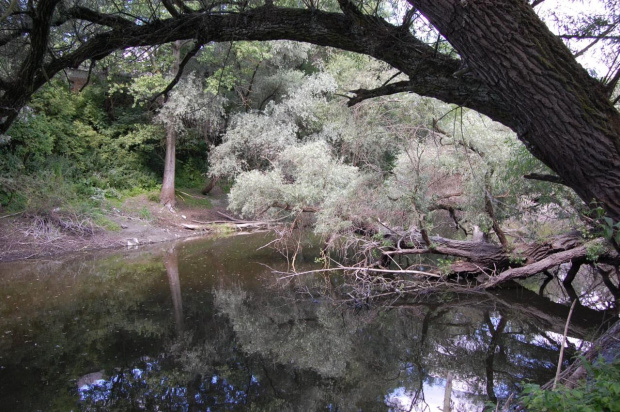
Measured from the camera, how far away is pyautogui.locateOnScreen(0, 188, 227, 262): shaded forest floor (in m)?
10.7

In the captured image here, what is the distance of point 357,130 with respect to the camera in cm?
998

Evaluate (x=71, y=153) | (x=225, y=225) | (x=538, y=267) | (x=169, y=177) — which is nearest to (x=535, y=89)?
(x=538, y=267)

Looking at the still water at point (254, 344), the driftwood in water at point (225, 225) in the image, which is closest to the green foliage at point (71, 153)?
the driftwood in water at point (225, 225)

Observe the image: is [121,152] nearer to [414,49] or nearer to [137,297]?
[137,297]

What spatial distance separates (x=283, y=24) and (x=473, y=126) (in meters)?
6.80

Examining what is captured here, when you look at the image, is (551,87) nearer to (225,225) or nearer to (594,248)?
(594,248)

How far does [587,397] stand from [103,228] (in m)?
12.4

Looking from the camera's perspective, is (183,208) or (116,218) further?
(183,208)

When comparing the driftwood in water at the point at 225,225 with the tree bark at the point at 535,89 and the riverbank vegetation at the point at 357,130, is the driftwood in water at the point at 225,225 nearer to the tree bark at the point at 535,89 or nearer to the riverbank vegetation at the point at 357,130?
the riverbank vegetation at the point at 357,130

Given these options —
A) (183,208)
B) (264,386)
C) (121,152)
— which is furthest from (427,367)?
(121,152)

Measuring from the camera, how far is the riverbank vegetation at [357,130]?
81.4 inches

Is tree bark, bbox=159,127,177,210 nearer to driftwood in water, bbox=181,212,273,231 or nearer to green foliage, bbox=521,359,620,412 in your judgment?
driftwood in water, bbox=181,212,273,231

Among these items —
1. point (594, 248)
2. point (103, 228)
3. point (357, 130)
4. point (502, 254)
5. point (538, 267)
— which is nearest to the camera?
point (594, 248)

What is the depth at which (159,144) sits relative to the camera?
Answer: 58.0 ft
